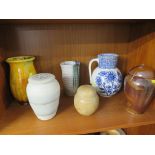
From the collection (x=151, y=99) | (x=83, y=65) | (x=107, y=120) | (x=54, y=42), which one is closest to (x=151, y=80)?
(x=151, y=99)

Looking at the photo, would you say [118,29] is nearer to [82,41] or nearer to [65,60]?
[82,41]

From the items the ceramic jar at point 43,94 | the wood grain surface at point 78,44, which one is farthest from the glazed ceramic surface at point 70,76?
the ceramic jar at point 43,94

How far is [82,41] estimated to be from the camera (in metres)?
0.71

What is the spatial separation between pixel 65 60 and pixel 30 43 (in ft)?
0.53

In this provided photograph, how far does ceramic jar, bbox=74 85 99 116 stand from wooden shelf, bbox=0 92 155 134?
3 cm

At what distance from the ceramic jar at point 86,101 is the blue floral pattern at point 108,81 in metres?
0.12

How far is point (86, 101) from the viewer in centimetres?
52

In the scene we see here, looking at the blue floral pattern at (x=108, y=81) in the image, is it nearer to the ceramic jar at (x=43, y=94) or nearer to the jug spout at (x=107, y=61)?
the jug spout at (x=107, y=61)

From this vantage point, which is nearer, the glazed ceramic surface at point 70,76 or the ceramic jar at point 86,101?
the ceramic jar at point 86,101

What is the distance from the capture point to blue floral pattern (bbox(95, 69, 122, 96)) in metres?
0.63

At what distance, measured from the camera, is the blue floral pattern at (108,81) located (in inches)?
24.8

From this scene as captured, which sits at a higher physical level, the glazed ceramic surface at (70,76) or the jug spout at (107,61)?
the jug spout at (107,61)

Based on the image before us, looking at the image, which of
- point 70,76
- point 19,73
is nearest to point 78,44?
point 70,76

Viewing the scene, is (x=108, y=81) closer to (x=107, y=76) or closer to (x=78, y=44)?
(x=107, y=76)
